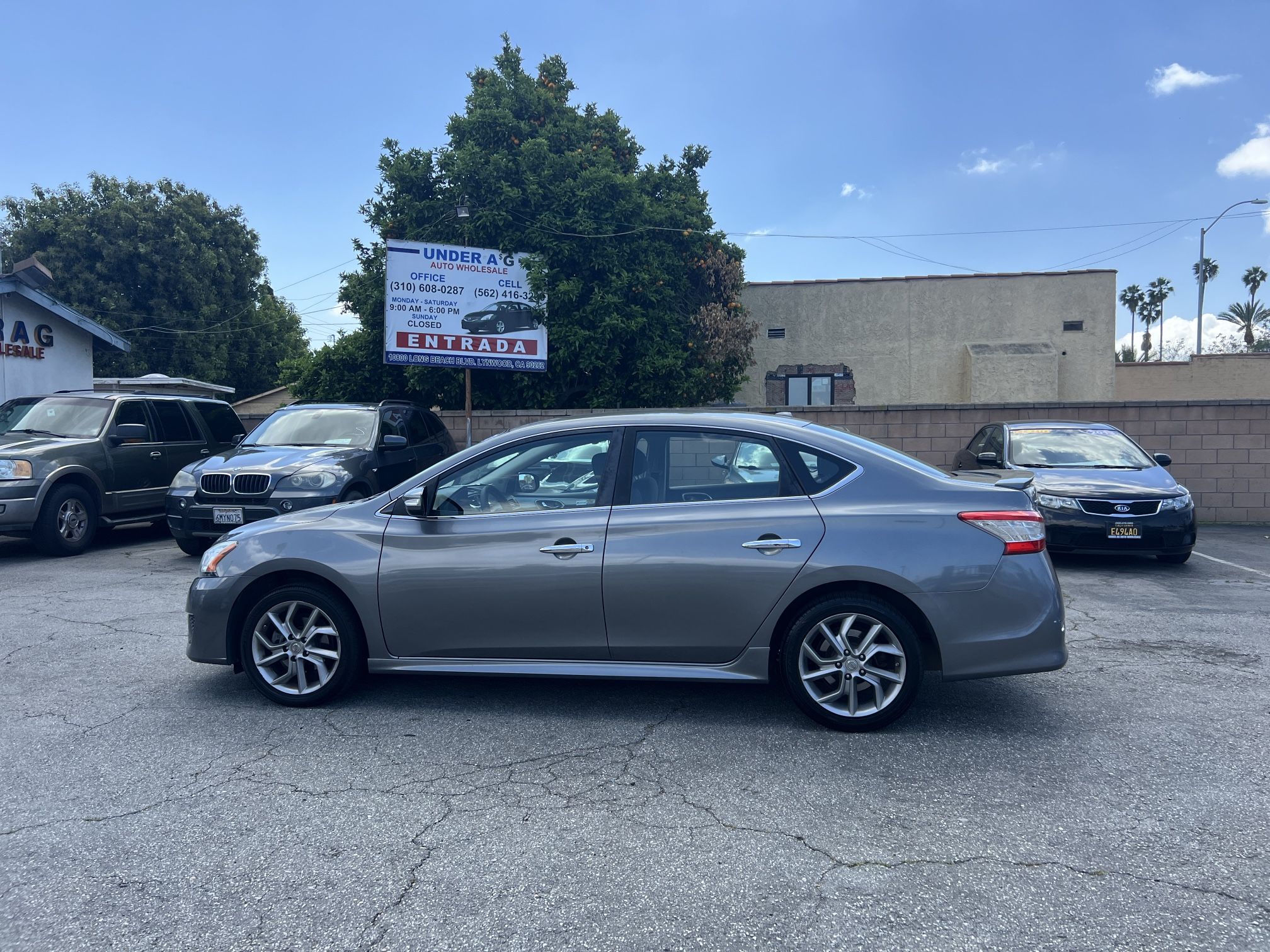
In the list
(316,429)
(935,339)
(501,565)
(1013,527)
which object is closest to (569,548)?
(501,565)

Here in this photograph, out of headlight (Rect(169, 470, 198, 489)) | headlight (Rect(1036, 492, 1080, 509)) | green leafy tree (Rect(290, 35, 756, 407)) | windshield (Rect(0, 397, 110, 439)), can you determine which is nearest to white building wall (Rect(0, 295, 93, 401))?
green leafy tree (Rect(290, 35, 756, 407))

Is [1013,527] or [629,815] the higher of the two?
[1013,527]

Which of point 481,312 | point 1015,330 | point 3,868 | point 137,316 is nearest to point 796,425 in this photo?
point 3,868

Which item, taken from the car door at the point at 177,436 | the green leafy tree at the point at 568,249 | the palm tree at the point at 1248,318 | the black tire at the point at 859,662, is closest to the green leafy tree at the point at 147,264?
the green leafy tree at the point at 568,249

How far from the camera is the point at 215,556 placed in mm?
4984

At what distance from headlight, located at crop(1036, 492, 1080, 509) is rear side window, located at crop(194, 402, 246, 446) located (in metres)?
10.2

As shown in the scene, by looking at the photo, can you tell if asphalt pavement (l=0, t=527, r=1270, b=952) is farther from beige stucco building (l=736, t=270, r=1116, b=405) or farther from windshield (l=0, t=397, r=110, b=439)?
beige stucco building (l=736, t=270, r=1116, b=405)

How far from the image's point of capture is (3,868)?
3.19 m

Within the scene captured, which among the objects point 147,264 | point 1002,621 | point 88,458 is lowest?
point 1002,621

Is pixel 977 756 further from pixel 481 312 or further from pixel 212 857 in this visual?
pixel 481 312

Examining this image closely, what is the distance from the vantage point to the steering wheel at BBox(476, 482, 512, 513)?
4801 millimetres

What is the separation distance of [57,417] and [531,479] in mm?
9122

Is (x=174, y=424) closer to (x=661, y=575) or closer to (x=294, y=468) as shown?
(x=294, y=468)

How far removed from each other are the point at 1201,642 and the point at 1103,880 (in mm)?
3913
